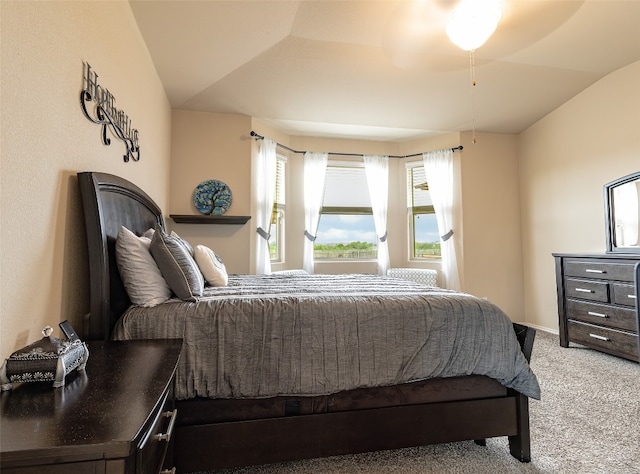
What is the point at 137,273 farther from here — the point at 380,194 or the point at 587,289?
the point at 587,289

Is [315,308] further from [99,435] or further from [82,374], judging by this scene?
[99,435]

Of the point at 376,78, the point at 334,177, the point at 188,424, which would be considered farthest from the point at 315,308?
the point at 334,177

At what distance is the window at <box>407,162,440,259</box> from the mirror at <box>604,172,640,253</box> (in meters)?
1.92

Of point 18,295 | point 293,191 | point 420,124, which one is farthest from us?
point 293,191

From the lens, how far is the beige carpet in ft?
5.08

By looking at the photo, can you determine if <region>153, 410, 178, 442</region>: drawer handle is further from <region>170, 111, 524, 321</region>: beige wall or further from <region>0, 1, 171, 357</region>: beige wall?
<region>170, 111, 524, 321</region>: beige wall

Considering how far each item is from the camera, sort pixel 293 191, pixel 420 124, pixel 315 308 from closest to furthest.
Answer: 1. pixel 315 308
2. pixel 420 124
3. pixel 293 191

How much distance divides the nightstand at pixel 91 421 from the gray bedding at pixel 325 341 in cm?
37

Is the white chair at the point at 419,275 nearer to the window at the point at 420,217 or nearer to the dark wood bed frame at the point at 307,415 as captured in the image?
the window at the point at 420,217

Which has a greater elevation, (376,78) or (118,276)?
(376,78)

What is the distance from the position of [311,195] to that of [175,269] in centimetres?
315

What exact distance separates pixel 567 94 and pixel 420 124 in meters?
1.58

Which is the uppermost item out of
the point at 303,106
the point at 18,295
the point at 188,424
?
the point at 303,106

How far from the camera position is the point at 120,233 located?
1.56m
